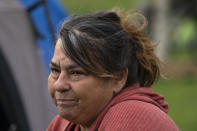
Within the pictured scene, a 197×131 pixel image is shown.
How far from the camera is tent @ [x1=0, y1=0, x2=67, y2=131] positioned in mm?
4816

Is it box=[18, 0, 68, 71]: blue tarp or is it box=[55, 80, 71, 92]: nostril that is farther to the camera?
box=[18, 0, 68, 71]: blue tarp

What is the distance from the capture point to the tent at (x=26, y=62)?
190 inches

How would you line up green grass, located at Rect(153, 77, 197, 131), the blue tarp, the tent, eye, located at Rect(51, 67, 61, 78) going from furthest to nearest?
1. green grass, located at Rect(153, 77, 197, 131)
2. the blue tarp
3. the tent
4. eye, located at Rect(51, 67, 61, 78)

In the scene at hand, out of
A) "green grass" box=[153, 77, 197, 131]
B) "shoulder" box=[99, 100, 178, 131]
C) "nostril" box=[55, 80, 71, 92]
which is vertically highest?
"nostril" box=[55, 80, 71, 92]

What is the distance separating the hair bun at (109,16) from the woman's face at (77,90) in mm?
242

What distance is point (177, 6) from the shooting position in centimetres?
1545

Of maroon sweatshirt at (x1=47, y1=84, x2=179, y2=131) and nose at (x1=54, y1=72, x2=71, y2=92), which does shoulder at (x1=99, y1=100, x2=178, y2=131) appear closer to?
maroon sweatshirt at (x1=47, y1=84, x2=179, y2=131)

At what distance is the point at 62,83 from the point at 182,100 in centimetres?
837

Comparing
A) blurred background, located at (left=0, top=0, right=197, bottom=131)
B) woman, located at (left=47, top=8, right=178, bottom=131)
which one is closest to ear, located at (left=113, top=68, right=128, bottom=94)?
woman, located at (left=47, top=8, right=178, bottom=131)

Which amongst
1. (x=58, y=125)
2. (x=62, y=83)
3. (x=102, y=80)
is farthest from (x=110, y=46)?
(x=58, y=125)

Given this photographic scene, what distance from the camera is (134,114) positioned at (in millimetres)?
2377

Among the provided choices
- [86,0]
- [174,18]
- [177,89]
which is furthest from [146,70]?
[86,0]

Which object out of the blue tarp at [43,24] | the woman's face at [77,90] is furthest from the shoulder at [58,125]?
the blue tarp at [43,24]

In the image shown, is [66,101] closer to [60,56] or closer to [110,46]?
[60,56]
